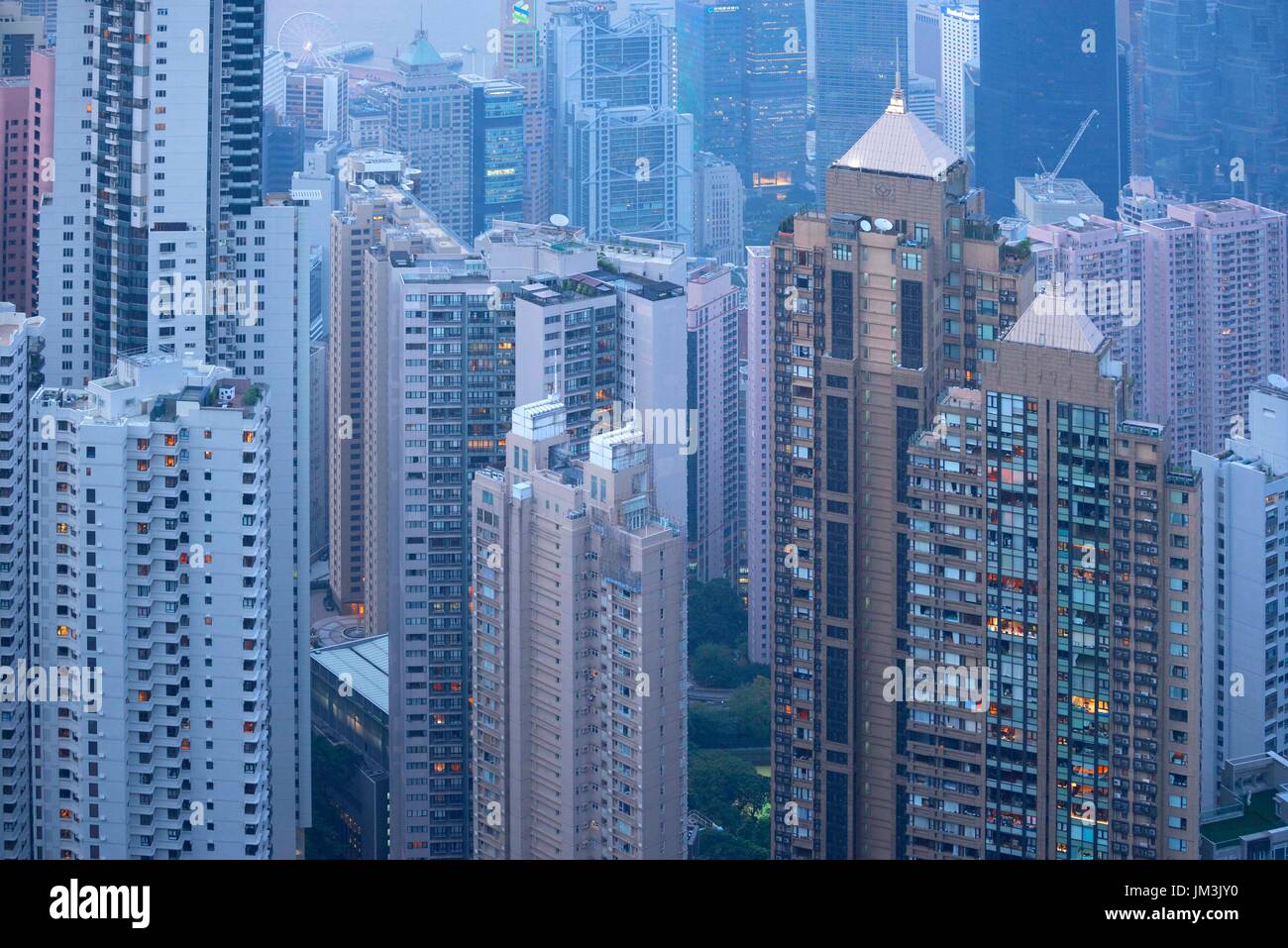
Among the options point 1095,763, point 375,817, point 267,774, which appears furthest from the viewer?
point 375,817

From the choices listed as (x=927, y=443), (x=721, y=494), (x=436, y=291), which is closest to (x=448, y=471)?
(x=436, y=291)

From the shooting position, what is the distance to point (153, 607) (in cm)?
6762

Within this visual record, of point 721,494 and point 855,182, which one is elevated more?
point 855,182

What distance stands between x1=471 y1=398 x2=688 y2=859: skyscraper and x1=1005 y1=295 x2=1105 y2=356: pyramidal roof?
543 inches

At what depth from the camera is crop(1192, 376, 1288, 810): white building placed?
257ft

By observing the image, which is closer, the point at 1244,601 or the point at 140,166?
the point at 1244,601

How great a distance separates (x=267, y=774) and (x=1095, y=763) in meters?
25.8

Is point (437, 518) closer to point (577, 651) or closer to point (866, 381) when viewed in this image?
point (577, 651)

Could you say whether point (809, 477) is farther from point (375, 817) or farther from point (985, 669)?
point (375, 817)

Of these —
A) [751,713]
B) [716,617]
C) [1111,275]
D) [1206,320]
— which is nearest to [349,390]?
[716,617]

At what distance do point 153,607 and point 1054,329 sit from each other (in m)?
27.1

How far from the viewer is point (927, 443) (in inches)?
2704

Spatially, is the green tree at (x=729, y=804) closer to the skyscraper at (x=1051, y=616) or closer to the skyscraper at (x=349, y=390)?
the skyscraper at (x=349, y=390)
